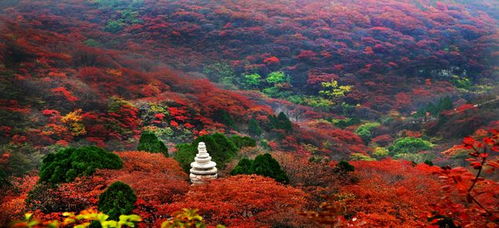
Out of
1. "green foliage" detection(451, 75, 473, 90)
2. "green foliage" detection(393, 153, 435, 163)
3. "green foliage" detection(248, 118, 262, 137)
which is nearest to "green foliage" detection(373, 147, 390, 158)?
"green foliage" detection(393, 153, 435, 163)

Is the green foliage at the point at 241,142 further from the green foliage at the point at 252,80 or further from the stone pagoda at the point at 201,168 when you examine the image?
the green foliage at the point at 252,80

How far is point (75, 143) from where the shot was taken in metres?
17.5

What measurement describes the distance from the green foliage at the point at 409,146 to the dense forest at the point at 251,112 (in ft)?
0.23

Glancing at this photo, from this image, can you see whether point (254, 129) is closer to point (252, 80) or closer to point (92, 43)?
point (252, 80)

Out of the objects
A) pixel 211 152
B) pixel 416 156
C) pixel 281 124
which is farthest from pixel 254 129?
pixel 211 152

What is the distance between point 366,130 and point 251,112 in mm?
6704

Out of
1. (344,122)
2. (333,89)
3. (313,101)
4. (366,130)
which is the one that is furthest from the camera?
(333,89)

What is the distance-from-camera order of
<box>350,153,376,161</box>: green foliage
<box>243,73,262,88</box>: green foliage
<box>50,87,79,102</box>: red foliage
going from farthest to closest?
<box>243,73,262,88</box>: green foliage < <box>350,153,376,161</box>: green foliage < <box>50,87,79,102</box>: red foliage

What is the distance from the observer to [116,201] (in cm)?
889

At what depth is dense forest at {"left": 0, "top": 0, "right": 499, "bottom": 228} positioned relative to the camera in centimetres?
934

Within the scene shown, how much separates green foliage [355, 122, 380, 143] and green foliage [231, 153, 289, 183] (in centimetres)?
1452

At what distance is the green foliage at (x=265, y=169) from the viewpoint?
454 inches

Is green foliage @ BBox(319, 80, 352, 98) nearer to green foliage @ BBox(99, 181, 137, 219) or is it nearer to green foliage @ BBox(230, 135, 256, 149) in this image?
green foliage @ BBox(230, 135, 256, 149)

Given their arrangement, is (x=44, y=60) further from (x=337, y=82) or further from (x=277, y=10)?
(x=277, y=10)
